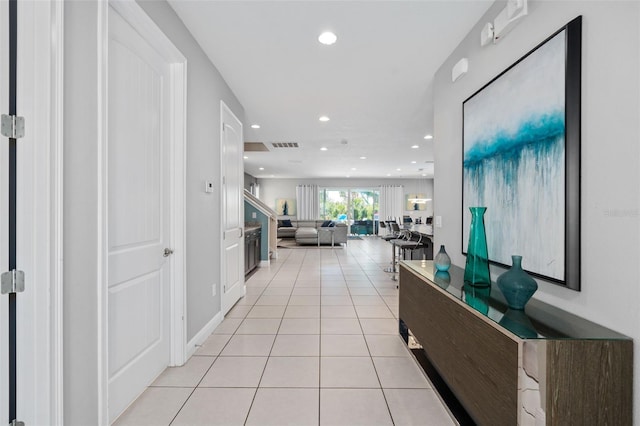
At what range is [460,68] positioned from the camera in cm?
243

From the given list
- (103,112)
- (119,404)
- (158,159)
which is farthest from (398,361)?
(103,112)

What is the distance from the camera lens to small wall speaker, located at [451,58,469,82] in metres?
2.39

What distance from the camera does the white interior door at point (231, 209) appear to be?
132 inches

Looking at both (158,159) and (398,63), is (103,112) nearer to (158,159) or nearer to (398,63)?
(158,159)

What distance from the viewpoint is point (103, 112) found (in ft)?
4.87

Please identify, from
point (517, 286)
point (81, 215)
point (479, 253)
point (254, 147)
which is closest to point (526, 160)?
point (479, 253)

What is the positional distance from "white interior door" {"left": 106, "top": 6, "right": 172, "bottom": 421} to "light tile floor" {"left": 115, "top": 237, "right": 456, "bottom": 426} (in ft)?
0.91

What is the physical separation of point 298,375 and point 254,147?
5665 millimetres

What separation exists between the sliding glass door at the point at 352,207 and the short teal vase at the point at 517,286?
1231cm
